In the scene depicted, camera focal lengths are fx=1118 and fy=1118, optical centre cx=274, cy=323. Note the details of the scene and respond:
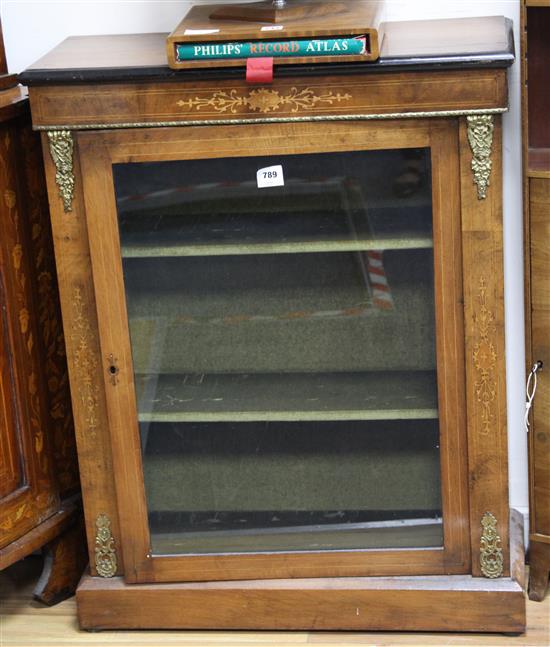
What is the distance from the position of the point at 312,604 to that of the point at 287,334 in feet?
1.76

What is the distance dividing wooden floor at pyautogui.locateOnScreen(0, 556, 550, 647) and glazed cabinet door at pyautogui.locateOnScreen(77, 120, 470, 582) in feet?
0.42

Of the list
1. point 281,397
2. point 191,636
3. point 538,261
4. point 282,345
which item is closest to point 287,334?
point 282,345

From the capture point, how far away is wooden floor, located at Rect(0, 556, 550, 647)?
2172 millimetres

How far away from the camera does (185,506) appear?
2219 millimetres

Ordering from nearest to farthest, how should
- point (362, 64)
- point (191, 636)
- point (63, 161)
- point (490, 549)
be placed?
1. point (362, 64)
2. point (63, 161)
3. point (490, 549)
4. point (191, 636)

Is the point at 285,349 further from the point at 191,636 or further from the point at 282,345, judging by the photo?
the point at 191,636

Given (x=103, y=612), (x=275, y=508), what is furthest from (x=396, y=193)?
(x=103, y=612)

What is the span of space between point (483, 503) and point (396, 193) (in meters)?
0.61

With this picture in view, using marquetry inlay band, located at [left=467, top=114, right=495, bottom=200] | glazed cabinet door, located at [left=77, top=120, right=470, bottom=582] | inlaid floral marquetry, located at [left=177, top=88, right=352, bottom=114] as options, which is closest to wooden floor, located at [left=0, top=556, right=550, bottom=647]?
glazed cabinet door, located at [left=77, top=120, right=470, bottom=582]

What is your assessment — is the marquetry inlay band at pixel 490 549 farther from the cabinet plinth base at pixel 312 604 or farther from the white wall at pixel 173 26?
the white wall at pixel 173 26

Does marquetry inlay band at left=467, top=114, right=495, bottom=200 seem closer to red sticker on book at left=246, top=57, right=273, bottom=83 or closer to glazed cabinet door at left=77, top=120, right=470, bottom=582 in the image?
glazed cabinet door at left=77, top=120, right=470, bottom=582

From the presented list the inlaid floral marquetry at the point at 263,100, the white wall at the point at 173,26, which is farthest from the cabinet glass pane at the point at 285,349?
the white wall at the point at 173,26

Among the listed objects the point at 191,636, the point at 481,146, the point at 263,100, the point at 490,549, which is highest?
the point at 263,100

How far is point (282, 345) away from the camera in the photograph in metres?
2.13
